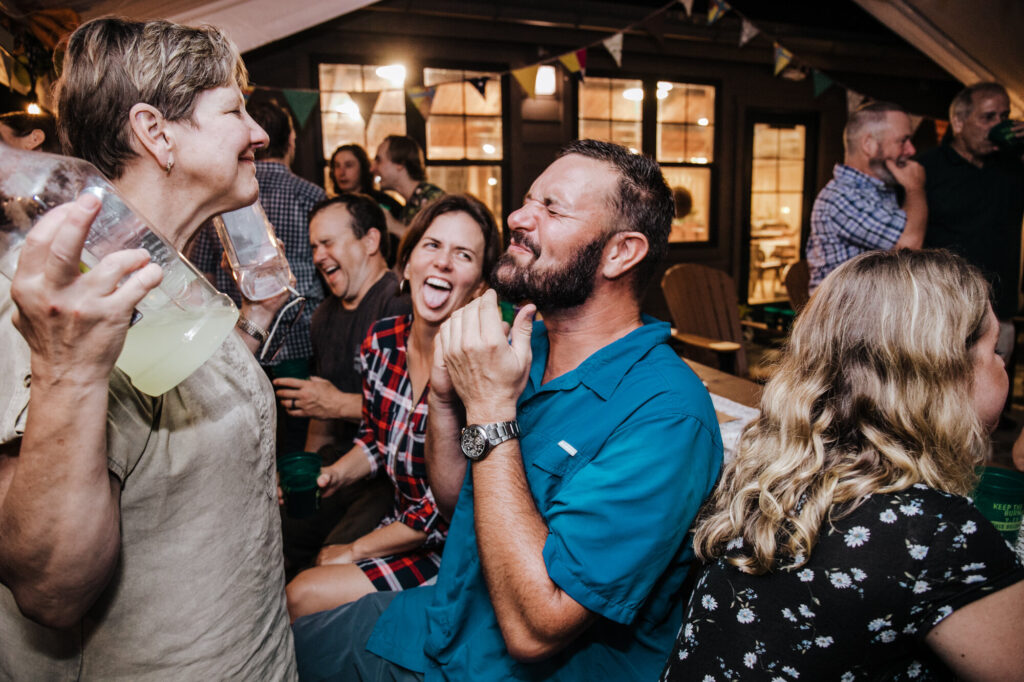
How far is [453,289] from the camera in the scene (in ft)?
6.49

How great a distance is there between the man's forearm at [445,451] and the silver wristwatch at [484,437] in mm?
256

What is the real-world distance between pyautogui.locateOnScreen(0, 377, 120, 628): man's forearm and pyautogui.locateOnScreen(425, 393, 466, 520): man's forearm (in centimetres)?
75

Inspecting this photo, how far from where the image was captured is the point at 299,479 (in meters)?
1.58

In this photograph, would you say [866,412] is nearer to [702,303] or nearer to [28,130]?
[28,130]

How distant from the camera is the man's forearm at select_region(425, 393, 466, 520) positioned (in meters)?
1.43

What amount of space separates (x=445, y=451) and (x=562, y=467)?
1.06ft

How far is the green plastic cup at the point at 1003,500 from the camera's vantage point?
1.13m

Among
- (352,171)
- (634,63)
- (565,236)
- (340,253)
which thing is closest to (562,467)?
(565,236)

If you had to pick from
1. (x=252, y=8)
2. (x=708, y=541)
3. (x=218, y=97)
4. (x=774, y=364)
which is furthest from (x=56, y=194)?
(x=252, y=8)

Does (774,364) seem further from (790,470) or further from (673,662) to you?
(673,662)

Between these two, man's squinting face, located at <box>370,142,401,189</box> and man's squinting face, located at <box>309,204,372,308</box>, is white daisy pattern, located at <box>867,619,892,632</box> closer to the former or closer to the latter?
man's squinting face, located at <box>309,204,372,308</box>

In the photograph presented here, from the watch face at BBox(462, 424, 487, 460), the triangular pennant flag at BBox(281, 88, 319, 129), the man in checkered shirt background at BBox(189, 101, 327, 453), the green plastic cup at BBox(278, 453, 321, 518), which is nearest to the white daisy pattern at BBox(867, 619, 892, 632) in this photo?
the watch face at BBox(462, 424, 487, 460)

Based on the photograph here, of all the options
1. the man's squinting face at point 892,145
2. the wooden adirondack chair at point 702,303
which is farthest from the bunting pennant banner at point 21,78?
the man's squinting face at point 892,145

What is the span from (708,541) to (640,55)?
6913 mm
